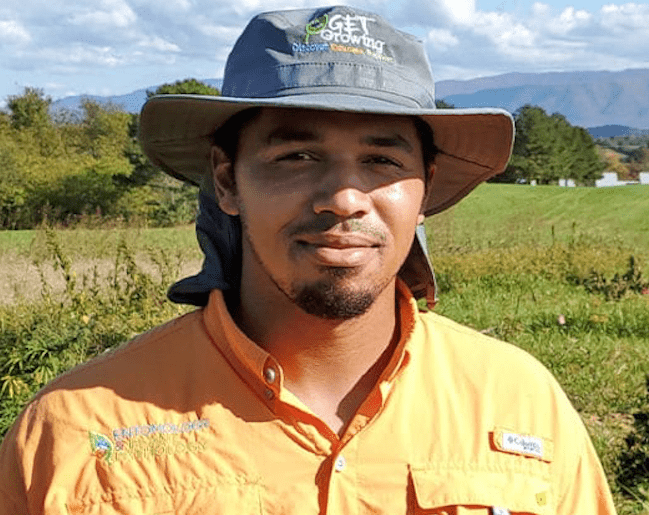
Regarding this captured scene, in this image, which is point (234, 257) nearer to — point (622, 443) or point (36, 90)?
point (622, 443)

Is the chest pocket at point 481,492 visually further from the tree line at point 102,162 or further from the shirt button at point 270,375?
the tree line at point 102,162

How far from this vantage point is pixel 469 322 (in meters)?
8.59

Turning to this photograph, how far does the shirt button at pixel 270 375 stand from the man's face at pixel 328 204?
0.13m

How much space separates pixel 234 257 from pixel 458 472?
637mm

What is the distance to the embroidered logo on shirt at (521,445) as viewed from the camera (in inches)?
75.2

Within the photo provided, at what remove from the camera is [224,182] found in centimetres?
205

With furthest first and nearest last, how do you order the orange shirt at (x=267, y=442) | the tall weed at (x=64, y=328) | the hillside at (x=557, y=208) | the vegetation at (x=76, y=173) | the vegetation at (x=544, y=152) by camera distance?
the vegetation at (x=544, y=152), the vegetation at (x=76, y=173), the hillside at (x=557, y=208), the tall weed at (x=64, y=328), the orange shirt at (x=267, y=442)

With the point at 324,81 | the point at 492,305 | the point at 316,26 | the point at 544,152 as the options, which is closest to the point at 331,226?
the point at 324,81

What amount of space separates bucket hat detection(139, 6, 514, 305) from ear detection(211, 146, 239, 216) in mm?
66

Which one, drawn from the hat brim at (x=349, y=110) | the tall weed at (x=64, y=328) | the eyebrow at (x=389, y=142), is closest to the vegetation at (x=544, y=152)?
the tall weed at (x=64, y=328)

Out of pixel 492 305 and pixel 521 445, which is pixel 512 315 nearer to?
pixel 492 305

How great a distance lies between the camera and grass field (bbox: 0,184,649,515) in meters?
5.17

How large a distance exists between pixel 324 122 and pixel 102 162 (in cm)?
4914

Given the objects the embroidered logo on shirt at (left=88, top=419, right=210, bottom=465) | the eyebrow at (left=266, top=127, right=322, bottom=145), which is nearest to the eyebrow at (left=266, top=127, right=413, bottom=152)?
the eyebrow at (left=266, top=127, right=322, bottom=145)
